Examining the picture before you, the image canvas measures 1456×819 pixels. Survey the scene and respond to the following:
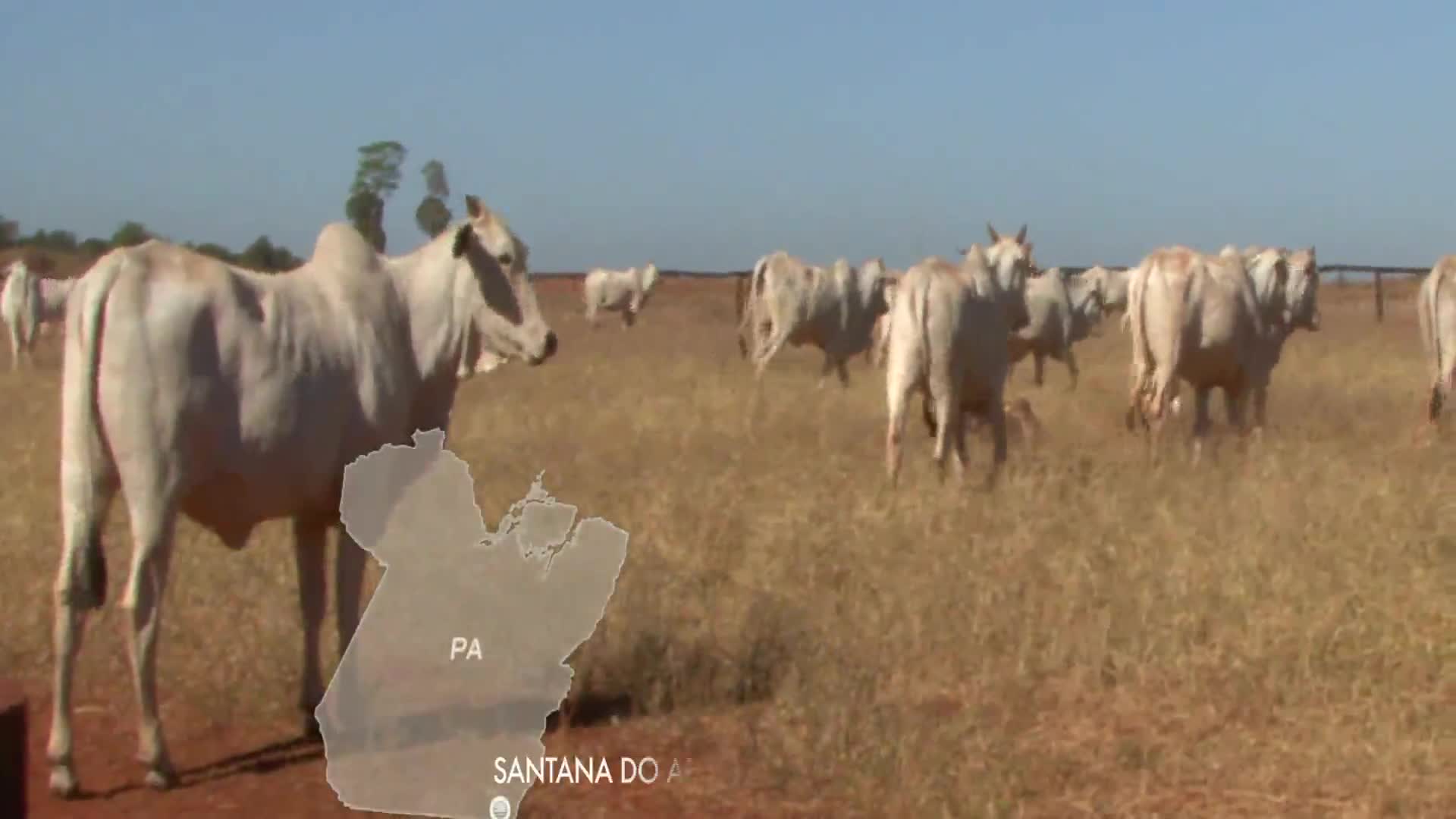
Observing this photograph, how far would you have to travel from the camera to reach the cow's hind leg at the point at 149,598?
513cm

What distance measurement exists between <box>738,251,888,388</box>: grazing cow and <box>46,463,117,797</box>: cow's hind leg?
16.8 m

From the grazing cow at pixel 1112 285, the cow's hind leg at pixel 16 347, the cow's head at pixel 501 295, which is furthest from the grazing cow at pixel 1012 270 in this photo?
the grazing cow at pixel 1112 285

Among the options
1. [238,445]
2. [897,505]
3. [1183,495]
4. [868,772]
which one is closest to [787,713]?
[868,772]

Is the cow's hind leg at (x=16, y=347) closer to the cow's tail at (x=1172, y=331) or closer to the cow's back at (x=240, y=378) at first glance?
the cow's tail at (x=1172, y=331)

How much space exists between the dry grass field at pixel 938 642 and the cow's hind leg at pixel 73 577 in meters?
0.16

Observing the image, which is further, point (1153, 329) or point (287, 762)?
point (1153, 329)

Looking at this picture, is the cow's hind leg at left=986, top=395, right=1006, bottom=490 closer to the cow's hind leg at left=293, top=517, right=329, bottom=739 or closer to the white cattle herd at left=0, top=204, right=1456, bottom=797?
the white cattle herd at left=0, top=204, right=1456, bottom=797

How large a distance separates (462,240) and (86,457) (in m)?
1.53

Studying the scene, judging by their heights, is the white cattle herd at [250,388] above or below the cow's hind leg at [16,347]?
above

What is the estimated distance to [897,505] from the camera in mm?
9414

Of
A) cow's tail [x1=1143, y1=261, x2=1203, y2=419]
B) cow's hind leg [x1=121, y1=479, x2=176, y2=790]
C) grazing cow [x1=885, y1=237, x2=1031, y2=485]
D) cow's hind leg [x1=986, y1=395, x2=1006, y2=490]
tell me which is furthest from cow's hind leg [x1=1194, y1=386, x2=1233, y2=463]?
cow's hind leg [x1=121, y1=479, x2=176, y2=790]

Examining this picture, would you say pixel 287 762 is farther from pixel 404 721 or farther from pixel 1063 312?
pixel 1063 312

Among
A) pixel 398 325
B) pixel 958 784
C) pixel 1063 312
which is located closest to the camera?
pixel 958 784

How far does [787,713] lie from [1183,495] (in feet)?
15.3
